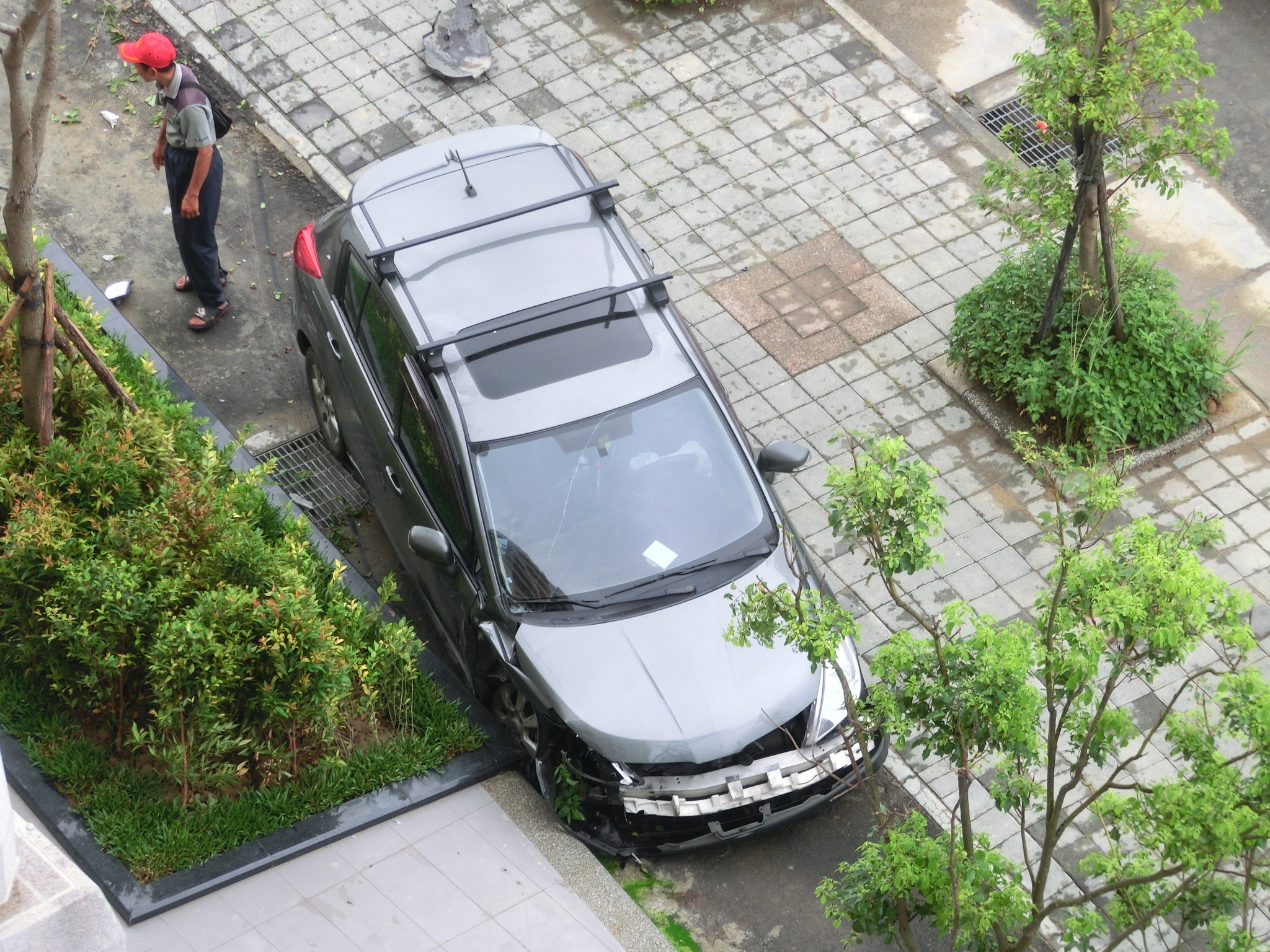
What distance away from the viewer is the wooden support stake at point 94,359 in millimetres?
6266

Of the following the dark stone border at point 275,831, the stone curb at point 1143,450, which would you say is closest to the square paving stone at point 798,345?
the stone curb at point 1143,450

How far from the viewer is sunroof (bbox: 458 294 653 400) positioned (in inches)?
258

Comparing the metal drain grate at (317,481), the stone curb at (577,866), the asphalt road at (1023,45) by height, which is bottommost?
the metal drain grate at (317,481)

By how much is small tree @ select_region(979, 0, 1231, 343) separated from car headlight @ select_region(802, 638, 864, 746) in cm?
294

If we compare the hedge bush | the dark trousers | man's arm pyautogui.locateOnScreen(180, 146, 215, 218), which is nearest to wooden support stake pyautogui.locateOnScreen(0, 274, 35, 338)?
the hedge bush

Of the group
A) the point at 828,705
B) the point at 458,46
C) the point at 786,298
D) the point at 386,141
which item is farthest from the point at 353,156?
the point at 828,705

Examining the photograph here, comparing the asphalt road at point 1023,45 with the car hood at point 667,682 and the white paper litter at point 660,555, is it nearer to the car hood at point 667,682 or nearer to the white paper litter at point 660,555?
the white paper litter at point 660,555

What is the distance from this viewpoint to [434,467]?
6.62 meters

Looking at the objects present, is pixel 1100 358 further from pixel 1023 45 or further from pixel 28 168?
pixel 28 168

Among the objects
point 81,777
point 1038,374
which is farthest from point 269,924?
point 1038,374

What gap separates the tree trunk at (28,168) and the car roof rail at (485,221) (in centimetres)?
167

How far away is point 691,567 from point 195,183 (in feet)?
13.4

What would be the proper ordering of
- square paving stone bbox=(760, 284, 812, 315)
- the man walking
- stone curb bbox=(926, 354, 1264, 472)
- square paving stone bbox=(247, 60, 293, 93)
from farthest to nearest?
square paving stone bbox=(247, 60, 293, 93), square paving stone bbox=(760, 284, 812, 315), stone curb bbox=(926, 354, 1264, 472), the man walking

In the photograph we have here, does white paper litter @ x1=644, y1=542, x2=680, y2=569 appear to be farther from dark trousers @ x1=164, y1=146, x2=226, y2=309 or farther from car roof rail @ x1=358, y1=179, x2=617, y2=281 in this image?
dark trousers @ x1=164, y1=146, x2=226, y2=309
